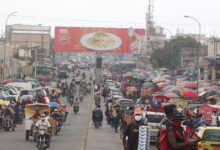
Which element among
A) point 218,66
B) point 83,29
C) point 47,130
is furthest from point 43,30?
point 47,130

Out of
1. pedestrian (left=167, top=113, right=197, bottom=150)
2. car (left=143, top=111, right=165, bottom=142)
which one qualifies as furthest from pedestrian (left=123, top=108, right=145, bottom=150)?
car (left=143, top=111, right=165, bottom=142)

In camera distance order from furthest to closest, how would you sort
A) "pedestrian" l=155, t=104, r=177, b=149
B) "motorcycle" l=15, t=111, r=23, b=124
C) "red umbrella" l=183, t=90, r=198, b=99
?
"red umbrella" l=183, t=90, r=198, b=99
"motorcycle" l=15, t=111, r=23, b=124
"pedestrian" l=155, t=104, r=177, b=149

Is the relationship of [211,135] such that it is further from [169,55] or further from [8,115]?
[169,55]

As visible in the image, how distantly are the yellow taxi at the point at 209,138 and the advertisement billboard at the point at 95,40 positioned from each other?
66.1 metres

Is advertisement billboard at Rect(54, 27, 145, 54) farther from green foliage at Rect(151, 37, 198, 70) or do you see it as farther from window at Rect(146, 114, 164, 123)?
window at Rect(146, 114, 164, 123)

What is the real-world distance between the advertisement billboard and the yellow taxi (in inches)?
2601

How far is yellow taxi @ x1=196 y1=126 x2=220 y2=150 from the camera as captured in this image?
46.2 ft

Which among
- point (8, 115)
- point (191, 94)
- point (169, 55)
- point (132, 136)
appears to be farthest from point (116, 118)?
point (169, 55)

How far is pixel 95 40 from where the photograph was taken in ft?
265

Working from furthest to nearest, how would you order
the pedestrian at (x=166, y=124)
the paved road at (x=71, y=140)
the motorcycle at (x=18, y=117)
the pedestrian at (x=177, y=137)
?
the motorcycle at (x=18, y=117)
the paved road at (x=71, y=140)
the pedestrian at (x=166, y=124)
the pedestrian at (x=177, y=137)

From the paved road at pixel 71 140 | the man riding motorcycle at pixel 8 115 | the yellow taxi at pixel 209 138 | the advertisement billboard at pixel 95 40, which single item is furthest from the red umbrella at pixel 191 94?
the advertisement billboard at pixel 95 40

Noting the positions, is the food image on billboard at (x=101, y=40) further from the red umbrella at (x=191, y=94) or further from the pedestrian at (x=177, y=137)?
the pedestrian at (x=177, y=137)

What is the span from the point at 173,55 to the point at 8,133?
81.9 m

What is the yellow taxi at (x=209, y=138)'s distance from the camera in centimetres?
1407
